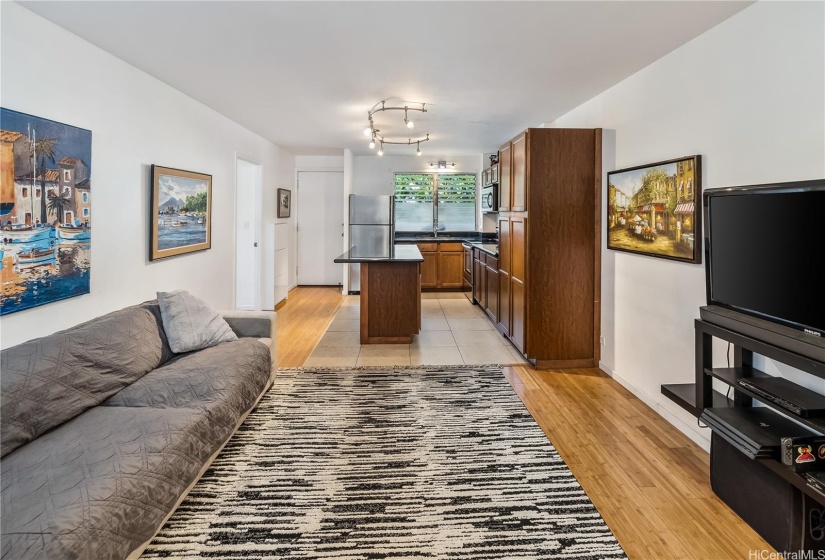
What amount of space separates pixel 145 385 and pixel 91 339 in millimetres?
357

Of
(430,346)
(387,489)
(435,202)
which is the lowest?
(387,489)

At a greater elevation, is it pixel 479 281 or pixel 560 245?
pixel 560 245

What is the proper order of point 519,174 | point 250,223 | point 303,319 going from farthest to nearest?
point 250,223 < point 303,319 < point 519,174

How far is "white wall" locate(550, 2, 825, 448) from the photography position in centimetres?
206

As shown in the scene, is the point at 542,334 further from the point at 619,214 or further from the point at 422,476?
the point at 422,476

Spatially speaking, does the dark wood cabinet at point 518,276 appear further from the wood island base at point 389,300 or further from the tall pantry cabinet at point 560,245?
the wood island base at point 389,300

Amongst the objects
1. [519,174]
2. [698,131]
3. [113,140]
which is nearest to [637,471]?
[698,131]

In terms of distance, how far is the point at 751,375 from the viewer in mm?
2143

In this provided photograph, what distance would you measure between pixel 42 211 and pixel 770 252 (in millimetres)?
3522

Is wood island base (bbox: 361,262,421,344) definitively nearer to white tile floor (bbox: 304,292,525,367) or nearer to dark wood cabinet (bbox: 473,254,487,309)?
white tile floor (bbox: 304,292,525,367)

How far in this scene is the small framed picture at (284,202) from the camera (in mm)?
7340

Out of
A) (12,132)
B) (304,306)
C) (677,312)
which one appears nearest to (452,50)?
(677,312)

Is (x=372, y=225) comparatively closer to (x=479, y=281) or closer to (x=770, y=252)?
(x=479, y=281)

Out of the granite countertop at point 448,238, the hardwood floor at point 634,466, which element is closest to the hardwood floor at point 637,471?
the hardwood floor at point 634,466
